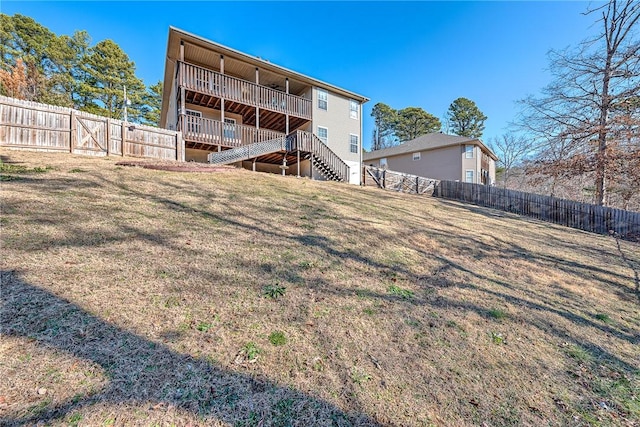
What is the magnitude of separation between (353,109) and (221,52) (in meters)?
9.53

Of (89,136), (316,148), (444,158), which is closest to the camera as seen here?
(89,136)

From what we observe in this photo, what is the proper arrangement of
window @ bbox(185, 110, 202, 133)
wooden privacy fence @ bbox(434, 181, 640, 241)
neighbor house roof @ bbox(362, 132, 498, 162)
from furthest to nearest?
neighbor house roof @ bbox(362, 132, 498, 162)
window @ bbox(185, 110, 202, 133)
wooden privacy fence @ bbox(434, 181, 640, 241)

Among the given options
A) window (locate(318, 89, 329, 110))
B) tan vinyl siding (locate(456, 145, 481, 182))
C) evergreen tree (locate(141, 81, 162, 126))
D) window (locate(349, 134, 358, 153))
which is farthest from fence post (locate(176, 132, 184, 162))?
evergreen tree (locate(141, 81, 162, 126))

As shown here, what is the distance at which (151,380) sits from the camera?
1945 millimetres

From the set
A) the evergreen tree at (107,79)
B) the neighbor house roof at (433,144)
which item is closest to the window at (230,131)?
the neighbor house roof at (433,144)

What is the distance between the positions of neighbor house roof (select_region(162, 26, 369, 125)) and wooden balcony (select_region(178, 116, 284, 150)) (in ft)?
11.9

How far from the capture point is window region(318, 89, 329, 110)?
59.8 feet

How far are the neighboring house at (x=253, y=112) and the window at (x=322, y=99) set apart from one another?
6 centimetres

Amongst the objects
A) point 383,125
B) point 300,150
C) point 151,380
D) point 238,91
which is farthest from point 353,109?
point 383,125

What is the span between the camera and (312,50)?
23.0m

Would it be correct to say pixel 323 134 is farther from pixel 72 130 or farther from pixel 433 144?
pixel 433 144

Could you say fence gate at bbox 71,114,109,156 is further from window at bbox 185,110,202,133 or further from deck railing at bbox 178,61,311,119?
deck railing at bbox 178,61,311,119

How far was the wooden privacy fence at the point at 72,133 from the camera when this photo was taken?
934 centimetres

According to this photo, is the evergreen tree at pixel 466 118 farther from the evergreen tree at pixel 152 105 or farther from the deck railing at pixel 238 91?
the evergreen tree at pixel 152 105
